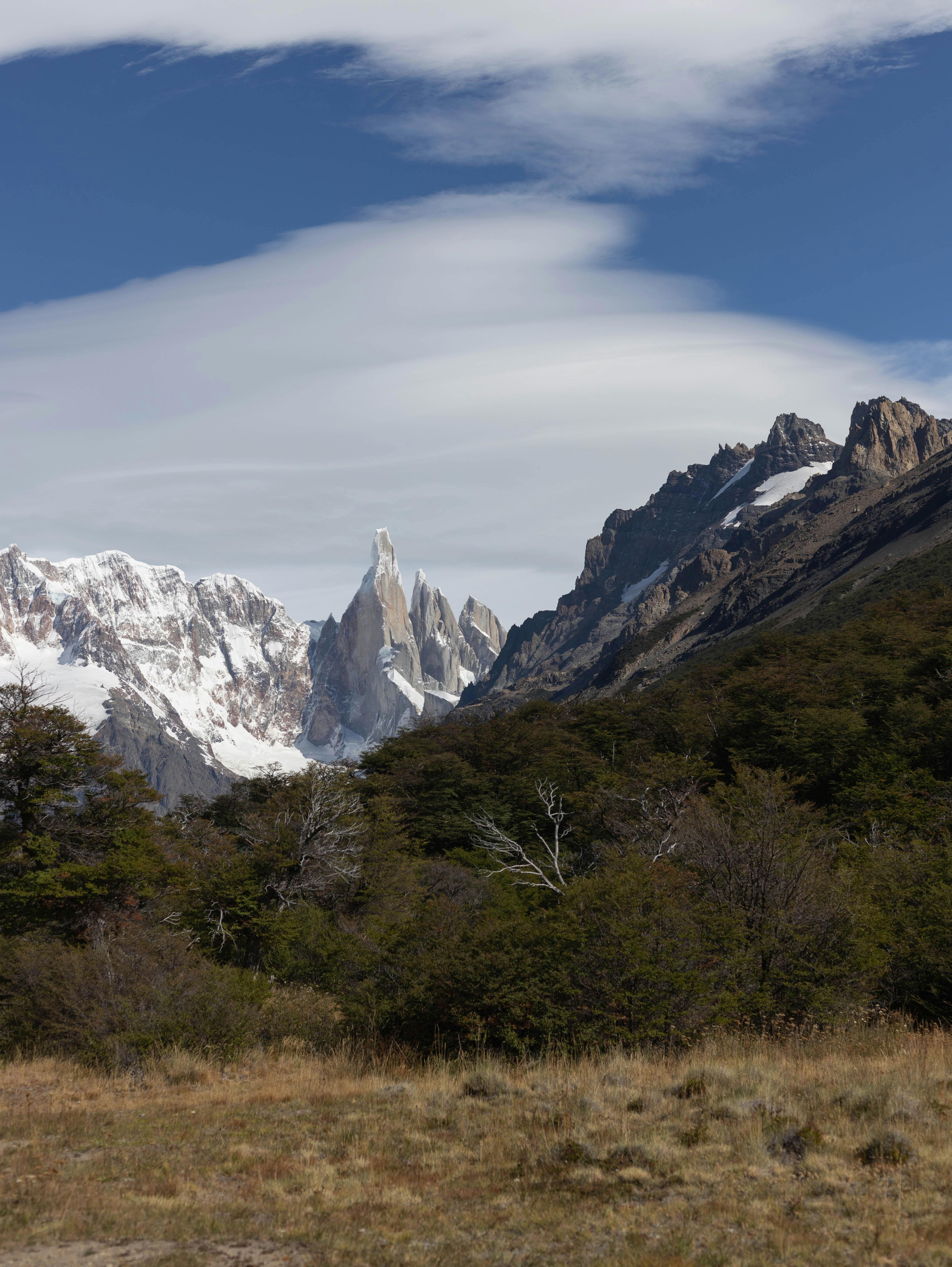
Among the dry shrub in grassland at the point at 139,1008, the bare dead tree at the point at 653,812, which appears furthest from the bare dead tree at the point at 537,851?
the dry shrub in grassland at the point at 139,1008

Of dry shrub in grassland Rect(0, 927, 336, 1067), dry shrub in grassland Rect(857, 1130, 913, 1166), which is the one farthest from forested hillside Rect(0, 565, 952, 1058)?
dry shrub in grassland Rect(857, 1130, 913, 1166)

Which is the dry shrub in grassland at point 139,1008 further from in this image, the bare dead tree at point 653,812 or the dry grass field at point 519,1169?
the bare dead tree at point 653,812

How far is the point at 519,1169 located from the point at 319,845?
1083 inches

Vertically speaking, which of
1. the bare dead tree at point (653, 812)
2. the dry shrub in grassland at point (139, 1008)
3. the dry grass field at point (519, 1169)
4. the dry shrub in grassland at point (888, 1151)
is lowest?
the dry shrub in grassland at point (139, 1008)

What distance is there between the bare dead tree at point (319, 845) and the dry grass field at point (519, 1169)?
2098 centimetres

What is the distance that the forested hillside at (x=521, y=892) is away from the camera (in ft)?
53.8

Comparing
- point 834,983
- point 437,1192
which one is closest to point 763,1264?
point 437,1192

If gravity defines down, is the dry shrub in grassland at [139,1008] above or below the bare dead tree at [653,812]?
below

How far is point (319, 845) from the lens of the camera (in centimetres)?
3594

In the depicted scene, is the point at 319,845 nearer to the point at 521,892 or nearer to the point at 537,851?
the point at 521,892

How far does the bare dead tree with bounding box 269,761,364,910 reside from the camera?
34.7 metres

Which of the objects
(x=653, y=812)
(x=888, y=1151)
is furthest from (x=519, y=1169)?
(x=653, y=812)

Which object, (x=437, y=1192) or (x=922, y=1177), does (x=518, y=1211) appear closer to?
(x=437, y=1192)

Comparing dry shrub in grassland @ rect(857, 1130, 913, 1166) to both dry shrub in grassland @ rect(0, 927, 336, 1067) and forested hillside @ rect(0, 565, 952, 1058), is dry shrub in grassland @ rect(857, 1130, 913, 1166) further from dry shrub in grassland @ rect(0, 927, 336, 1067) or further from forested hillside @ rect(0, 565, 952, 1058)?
dry shrub in grassland @ rect(0, 927, 336, 1067)
